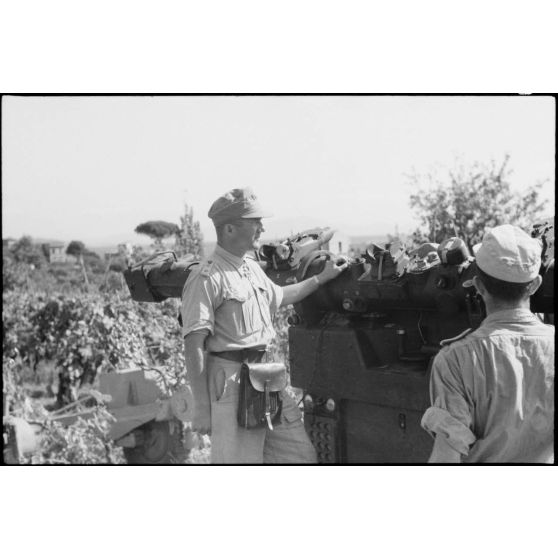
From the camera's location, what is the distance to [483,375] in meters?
3.44

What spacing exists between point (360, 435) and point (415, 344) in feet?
1.86

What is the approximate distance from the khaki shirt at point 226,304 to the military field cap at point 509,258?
1391 millimetres

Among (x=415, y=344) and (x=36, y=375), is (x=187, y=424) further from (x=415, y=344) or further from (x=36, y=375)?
(x=415, y=344)

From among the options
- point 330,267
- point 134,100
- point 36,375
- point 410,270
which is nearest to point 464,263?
point 410,270

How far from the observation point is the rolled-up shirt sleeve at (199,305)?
443 centimetres

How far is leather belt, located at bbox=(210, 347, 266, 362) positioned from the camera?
4559 mm

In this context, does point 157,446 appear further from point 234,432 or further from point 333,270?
point 333,270

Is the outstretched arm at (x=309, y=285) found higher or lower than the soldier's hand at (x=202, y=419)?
higher

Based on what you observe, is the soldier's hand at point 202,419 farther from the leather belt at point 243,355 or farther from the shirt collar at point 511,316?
the shirt collar at point 511,316

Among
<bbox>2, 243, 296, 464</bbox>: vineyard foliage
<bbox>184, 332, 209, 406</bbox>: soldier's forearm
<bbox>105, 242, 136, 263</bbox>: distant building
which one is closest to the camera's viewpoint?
<bbox>184, 332, 209, 406</bbox>: soldier's forearm

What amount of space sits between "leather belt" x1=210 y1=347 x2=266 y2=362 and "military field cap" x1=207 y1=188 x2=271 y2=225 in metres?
0.62

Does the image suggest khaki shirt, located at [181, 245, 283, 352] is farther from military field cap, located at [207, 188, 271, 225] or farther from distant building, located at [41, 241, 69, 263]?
distant building, located at [41, 241, 69, 263]

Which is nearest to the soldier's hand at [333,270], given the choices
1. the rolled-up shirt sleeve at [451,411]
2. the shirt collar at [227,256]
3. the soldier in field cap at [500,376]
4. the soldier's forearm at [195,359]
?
the shirt collar at [227,256]

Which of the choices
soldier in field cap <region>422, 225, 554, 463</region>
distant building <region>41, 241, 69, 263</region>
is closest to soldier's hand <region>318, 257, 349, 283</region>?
soldier in field cap <region>422, 225, 554, 463</region>
